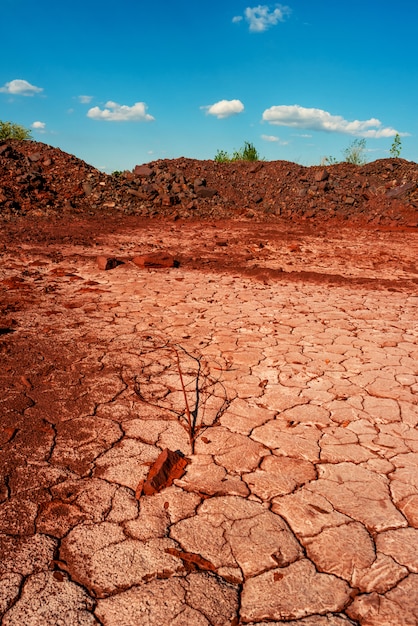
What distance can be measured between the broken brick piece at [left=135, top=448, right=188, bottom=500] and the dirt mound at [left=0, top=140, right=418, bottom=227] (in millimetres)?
8847

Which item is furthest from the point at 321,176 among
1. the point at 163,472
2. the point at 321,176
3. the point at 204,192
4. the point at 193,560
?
the point at 193,560

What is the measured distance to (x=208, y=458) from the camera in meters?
2.35

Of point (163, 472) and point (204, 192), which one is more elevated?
point (204, 192)

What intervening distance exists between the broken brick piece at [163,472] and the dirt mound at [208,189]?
8.85 m

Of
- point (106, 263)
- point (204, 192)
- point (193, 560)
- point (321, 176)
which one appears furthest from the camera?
point (321, 176)

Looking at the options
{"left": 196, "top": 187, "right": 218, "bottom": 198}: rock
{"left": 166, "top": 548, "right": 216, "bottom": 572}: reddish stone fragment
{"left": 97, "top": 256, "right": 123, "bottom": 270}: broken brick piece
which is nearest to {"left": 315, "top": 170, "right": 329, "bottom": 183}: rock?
{"left": 196, "top": 187, "right": 218, "bottom": 198}: rock

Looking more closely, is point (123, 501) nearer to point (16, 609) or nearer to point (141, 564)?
point (141, 564)

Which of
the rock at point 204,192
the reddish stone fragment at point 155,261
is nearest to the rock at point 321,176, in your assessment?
the rock at point 204,192

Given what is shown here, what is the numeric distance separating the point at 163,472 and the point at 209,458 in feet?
0.90

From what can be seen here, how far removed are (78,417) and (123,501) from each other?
2.51 ft

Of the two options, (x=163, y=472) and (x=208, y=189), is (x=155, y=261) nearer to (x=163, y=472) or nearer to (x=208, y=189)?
(x=163, y=472)

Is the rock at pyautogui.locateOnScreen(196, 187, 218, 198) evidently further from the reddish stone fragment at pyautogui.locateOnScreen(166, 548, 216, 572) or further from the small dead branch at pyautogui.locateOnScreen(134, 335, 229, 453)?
the reddish stone fragment at pyautogui.locateOnScreen(166, 548, 216, 572)

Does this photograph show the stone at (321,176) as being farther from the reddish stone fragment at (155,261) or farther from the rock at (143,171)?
the reddish stone fragment at (155,261)

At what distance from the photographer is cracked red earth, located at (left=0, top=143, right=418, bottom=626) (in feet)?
5.28
